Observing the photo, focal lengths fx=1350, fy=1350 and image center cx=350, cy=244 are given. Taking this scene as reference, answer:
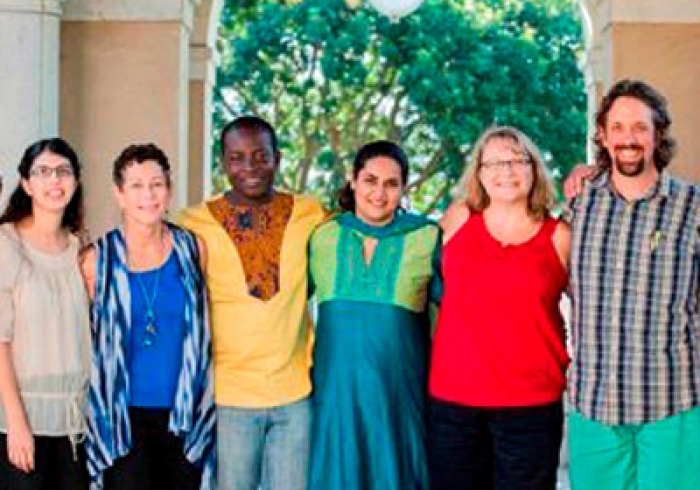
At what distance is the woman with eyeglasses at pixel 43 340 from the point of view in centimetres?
463

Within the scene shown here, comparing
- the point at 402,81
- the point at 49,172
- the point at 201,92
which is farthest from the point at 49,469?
the point at 402,81

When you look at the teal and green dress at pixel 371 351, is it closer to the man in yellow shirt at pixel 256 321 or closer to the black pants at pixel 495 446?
the man in yellow shirt at pixel 256 321

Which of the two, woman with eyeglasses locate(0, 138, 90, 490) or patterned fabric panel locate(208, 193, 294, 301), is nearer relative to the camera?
woman with eyeglasses locate(0, 138, 90, 490)

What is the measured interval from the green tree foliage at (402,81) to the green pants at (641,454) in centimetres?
1765

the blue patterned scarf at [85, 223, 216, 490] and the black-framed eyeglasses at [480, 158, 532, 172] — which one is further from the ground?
the black-framed eyeglasses at [480, 158, 532, 172]

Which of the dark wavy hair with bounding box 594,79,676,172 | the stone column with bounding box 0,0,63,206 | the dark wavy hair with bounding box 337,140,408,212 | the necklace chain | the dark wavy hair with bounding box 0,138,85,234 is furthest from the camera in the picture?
the stone column with bounding box 0,0,63,206

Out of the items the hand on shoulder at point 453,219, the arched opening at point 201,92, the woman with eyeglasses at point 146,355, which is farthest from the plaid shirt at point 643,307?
the arched opening at point 201,92

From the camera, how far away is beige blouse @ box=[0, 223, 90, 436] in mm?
4637

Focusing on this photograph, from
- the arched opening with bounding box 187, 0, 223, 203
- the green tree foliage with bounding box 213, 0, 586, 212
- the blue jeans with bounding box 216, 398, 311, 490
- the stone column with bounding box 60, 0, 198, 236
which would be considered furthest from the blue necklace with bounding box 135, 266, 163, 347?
the green tree foliage with bounding box 213, 0, 586, 212

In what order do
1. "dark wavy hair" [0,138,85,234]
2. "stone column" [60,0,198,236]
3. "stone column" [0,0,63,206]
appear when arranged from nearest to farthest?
1. "dark wavy hair" [0,138,85,234]
2. "stone column" [0,0,63,206]
3. "stone column" [60,0,198,236]

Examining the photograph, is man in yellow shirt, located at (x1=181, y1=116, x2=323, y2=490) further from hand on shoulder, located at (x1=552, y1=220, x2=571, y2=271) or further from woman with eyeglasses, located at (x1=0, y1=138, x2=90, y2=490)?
hand on shoulder, located at (x1=552, y1=220, x2=571, y2=271)

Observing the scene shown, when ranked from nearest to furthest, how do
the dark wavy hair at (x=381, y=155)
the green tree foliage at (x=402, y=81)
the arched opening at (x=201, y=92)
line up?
the dark wavy hair at (x=381, y=155), the arched opening at (x=201, y=92), the green tree foliage at (x=402, y=81)

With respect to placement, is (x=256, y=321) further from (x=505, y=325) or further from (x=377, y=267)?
(x=505, y=325)

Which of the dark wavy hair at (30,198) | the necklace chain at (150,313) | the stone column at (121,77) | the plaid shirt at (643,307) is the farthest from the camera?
the stone column at (121,77)
